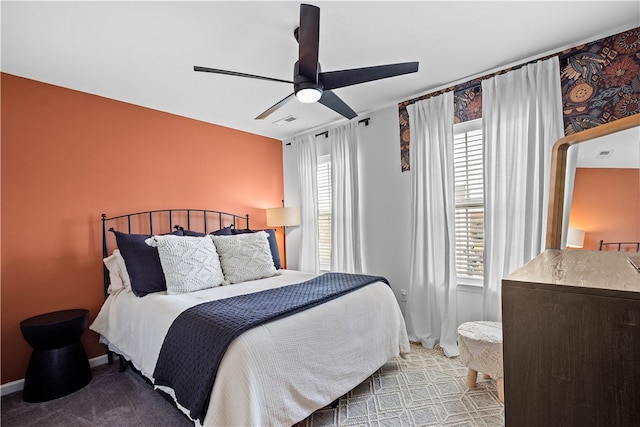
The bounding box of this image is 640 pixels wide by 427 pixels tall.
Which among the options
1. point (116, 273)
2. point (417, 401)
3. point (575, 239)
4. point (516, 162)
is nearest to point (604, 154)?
point (575, 239)

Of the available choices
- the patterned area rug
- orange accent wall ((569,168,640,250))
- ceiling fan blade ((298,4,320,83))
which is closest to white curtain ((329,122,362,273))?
the patterned area rug

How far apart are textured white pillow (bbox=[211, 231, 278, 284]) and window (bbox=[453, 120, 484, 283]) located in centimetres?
186

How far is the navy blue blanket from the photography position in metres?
1.53

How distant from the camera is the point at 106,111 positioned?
3.00 metres

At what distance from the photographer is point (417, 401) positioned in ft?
7.02

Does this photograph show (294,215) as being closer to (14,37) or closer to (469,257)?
(469,257)

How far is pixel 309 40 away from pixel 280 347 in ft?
5.51

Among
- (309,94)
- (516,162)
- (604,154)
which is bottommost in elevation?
(604,154)

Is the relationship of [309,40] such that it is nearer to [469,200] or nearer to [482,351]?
[469,200]

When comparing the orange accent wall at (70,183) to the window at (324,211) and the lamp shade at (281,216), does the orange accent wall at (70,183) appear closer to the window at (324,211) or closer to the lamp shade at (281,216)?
the lamp shade at (281,216)

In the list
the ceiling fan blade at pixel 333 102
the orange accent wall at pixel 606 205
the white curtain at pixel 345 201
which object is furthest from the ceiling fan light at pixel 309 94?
the white curtain at pixel 345 201

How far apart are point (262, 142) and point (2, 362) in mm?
3385

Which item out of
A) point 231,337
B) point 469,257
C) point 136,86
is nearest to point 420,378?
point 469,257

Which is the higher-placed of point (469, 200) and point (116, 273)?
point (469, 200)
